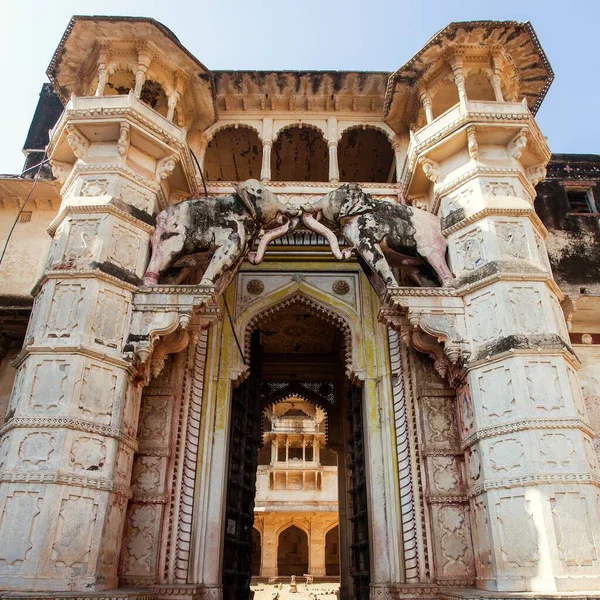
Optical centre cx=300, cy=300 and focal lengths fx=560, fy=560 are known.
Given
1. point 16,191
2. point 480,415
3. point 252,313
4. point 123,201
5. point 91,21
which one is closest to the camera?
point 480,415

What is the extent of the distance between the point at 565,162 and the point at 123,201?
31.2 feet

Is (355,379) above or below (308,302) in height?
below

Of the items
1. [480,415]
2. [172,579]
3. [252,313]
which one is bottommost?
[172,579]

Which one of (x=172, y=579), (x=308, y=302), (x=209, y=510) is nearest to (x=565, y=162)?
(x=308, y=302)

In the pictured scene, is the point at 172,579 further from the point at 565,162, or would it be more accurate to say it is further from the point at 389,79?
the point at 565,162

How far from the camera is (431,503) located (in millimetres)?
7879

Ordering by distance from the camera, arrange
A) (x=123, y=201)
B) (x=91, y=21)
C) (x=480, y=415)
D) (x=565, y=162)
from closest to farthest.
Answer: (x=480, y=415) → (x=123, y=201) → (x=91, y=21) → (x=565, y=162)

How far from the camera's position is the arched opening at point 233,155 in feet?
40.3

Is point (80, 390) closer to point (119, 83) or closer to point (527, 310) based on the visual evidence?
point (527, 310)

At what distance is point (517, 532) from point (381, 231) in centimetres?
445

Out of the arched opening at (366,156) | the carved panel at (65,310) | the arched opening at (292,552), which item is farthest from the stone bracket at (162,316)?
the arched opening at (292,552)

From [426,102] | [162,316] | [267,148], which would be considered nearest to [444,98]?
[426,102]

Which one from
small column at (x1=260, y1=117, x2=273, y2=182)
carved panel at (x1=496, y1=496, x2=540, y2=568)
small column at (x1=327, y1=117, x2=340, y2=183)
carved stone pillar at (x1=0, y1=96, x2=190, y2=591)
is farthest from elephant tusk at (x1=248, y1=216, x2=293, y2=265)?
carved panel at (x1=496, y1=496, x2=540, y2=568)

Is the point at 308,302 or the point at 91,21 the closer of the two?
the point at 91,21
